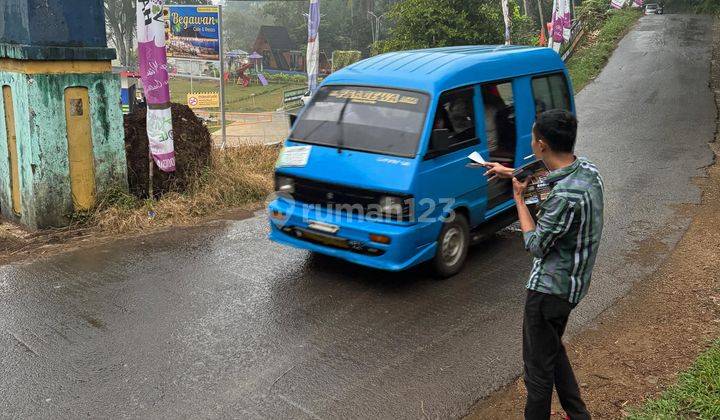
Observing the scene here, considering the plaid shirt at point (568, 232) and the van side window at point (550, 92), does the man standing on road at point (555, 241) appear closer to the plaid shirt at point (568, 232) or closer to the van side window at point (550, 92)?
the plaid shirt at point (568, 232)

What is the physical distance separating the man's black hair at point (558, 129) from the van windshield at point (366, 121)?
266 cm

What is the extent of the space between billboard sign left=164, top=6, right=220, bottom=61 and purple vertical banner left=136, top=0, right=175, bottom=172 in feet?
11.2

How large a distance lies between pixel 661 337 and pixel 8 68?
785cm

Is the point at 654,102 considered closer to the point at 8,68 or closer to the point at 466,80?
the point at 466,80

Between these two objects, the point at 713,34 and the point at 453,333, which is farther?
the point at 713,34

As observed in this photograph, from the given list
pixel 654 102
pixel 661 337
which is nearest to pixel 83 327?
pixel 661 337

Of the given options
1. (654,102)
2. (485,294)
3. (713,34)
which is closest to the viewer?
(485,294)

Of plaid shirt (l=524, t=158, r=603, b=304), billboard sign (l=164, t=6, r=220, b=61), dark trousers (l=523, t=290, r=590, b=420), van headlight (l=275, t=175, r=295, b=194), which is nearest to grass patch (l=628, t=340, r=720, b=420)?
dark trousers (l=523, t=290, r=590, b=420)

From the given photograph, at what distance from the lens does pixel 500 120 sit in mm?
6930

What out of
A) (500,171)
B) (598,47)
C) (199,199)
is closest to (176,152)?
(199,199)

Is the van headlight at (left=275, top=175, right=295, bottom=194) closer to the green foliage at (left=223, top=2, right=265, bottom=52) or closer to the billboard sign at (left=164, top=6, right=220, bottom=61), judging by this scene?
the billboard sign at (left=164, top=6, right=220, bottom=61)

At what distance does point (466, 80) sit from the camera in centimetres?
641

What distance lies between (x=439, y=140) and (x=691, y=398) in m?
3.11

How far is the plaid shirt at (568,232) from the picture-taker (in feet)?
10.1
